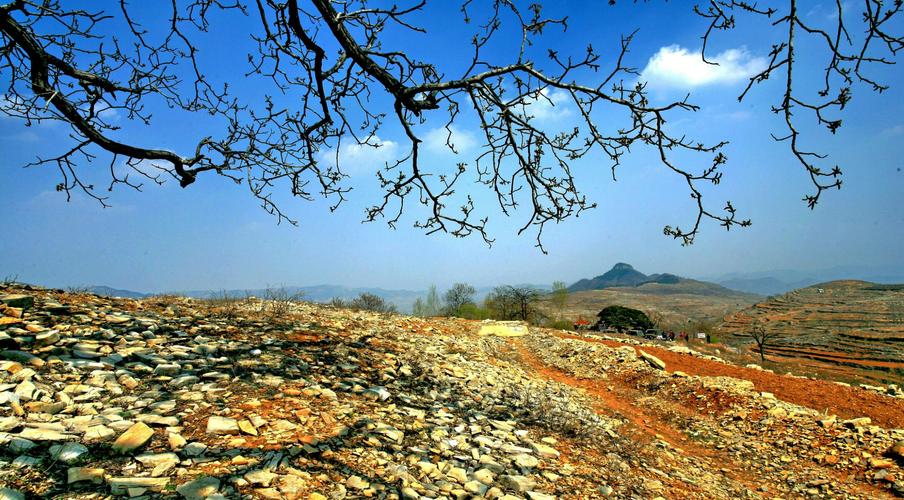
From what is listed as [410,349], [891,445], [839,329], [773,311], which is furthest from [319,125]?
[773,311]

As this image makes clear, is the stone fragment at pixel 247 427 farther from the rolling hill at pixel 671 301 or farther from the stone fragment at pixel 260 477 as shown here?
the rolling hill at pixel 671 301

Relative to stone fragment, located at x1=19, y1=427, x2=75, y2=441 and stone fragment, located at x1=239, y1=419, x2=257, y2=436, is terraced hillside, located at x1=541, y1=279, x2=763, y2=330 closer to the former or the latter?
stone fragment, located at x1=239, y1=419, x2=257, y2=436

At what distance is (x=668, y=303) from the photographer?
116 metres

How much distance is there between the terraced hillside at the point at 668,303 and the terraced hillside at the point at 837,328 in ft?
30.4

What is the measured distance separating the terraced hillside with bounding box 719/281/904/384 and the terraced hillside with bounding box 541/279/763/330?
365 inches

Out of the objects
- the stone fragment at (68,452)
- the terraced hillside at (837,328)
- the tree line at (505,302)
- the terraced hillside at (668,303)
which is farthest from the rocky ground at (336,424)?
the terraced hillside at (668,303)

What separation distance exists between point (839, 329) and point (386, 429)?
6313 cm

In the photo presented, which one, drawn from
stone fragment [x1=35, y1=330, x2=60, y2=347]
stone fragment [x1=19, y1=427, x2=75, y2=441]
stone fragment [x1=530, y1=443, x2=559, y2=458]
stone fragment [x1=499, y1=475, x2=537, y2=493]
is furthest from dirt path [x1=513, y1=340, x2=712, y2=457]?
stone fragment [x1=35, y1=330, x2=60, y2=347]

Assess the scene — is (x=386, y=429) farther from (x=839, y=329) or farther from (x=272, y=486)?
(x=839, y=329)

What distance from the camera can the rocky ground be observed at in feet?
7.96

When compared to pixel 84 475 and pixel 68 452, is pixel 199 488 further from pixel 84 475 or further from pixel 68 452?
pixel 68 452

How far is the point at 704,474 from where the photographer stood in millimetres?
4820

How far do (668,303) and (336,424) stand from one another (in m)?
130

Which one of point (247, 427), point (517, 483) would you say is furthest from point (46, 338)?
point (517, 483)
